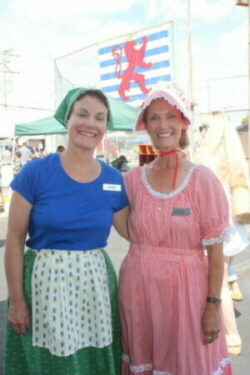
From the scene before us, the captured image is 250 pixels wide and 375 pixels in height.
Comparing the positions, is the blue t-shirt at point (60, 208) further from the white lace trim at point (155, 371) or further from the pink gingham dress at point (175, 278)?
the white lace trim at point (155, 371)

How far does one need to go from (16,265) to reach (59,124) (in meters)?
8.28

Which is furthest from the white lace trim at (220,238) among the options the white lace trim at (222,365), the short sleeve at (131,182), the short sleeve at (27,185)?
the short sleeve at (27,185)

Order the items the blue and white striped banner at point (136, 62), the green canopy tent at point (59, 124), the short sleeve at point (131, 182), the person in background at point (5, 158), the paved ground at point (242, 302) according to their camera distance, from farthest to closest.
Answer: the person in background at point (5, 158)
the blue and white striped banner at point (136, 62)
the green canopy tent at point (59, 124)
the paved ground at point (242, 302)
the short sleeve at point (131, 182)

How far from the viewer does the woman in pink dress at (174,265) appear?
1.87 meters

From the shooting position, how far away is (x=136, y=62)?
11422mm

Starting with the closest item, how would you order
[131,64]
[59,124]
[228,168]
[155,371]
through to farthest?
[155,371] < [228,168] < [59,124] < [131,64]

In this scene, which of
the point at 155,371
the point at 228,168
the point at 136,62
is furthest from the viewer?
the point at 136,62

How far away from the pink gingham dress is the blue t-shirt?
0.22m

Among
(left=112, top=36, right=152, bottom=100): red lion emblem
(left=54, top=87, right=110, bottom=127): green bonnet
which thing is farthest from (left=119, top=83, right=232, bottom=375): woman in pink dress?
(left=112, top=36, right=152, bottom=100): red lion emblem

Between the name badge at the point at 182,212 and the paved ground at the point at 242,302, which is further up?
the name badge at the point at 182,212

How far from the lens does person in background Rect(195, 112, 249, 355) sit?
301cm

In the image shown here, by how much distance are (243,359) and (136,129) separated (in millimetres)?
2002

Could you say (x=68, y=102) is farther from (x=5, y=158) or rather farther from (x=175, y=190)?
(x=5, y=158)

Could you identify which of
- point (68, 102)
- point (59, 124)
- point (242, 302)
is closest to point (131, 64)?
point (59, 124)
